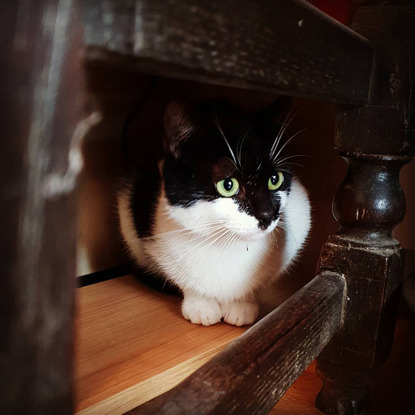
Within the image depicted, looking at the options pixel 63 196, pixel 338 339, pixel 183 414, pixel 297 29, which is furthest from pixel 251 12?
pixel 338 339

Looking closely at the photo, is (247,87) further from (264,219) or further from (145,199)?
(145,199)

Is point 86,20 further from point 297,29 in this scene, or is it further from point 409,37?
point 409,37

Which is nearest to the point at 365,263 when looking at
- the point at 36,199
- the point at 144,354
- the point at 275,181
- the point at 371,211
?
the point at 371,211

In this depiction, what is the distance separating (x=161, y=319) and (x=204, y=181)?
260 millimetres

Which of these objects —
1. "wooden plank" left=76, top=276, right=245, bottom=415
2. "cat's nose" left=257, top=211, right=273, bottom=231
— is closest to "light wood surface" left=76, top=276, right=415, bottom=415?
"wooden plank" left=76, top=276, right=245, bottom=415

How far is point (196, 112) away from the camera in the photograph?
744 millimetres


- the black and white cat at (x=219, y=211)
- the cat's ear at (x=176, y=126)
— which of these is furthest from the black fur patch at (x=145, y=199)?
the cat's ear at (x=176, y=126)

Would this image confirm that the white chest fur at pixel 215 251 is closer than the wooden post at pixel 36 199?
No

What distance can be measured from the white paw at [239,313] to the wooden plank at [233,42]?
0.41 metres

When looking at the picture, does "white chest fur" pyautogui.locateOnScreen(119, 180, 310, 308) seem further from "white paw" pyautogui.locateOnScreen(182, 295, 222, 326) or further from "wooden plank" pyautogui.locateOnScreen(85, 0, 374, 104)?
"wooden plank" pyautogui.locateOnScreen(85, 0, 374, 104)

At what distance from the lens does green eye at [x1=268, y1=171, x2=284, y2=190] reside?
0.77 m

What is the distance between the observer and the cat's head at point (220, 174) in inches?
27.6

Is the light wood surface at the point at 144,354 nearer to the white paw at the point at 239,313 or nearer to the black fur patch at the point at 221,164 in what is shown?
the white paw at the point at 239,313

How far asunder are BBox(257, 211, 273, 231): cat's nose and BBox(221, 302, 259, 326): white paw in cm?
18
